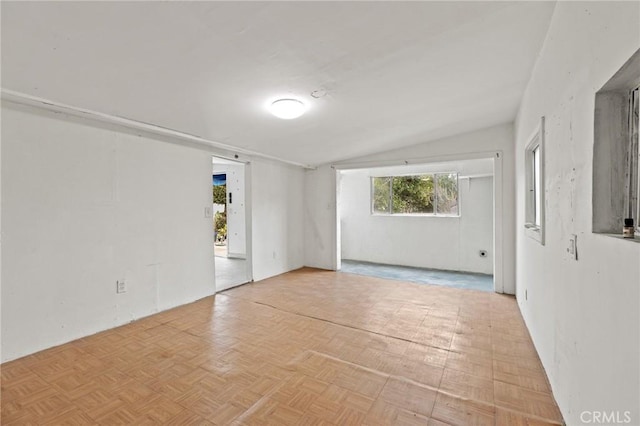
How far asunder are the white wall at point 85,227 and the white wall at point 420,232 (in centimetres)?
398

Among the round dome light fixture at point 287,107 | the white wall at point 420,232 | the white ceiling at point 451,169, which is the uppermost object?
the round dome light fixture at point 287,107

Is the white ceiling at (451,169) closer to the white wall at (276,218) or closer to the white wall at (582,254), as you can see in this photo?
the white wall at (276,218)

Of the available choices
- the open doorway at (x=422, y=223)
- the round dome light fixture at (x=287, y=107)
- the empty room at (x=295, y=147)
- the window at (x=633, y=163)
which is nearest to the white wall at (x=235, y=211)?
the open doorway at (x=422, y=223)

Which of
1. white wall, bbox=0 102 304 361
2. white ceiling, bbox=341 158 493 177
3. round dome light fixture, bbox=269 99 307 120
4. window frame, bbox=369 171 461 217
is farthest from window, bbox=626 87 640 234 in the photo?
window frame, bbox=369 171 461 217

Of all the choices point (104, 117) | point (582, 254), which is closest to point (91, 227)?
point (104, 117)

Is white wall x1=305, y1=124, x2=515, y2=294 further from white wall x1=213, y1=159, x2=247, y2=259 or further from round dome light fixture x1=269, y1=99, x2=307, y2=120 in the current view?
round dome light fixture x1=269, y1=99, x2=307, y2=120

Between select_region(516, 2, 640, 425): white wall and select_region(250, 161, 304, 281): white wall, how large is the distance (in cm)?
377

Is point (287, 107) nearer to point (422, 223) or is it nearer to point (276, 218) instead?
point (276, 218)

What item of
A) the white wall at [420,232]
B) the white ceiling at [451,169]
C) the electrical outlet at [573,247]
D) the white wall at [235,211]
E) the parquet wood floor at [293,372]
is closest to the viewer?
the electrical outlet at [573,247]

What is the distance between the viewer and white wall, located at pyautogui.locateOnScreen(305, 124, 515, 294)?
13.7ft

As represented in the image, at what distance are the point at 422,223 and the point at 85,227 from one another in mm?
5454

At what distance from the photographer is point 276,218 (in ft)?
17.5

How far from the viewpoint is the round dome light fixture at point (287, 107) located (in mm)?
2712

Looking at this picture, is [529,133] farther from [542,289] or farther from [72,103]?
[72,103]
